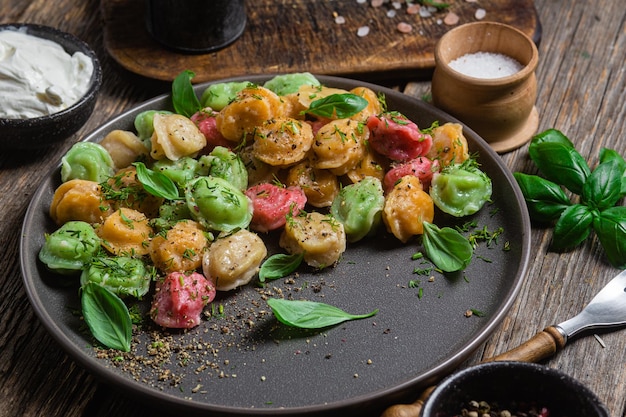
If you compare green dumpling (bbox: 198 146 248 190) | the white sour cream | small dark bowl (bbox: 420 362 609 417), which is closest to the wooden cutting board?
the white sour cream

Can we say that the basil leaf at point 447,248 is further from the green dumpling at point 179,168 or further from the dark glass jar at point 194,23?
the dark glass jar at point 194,23

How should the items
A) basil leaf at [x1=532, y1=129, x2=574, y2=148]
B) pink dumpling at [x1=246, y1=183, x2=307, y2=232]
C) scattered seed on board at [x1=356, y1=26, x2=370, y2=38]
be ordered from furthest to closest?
scattered seed on board at [x1=356, y1=26, x2=370, y2=38] → basil leaf at [x1=532, y1=129, x2=574, y2=148] → pink dumpling at [x1=246, y1=183, x2=307, y2=232]

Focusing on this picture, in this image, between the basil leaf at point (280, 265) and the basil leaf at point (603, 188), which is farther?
the basil leaf at point (603, 188)

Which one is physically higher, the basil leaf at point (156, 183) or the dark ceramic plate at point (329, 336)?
the basil leaf at point (156, 183)

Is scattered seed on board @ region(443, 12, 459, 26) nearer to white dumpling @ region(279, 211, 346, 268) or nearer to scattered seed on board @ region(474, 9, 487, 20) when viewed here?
scattered seed on board @ region(474, 9, 487, 20)

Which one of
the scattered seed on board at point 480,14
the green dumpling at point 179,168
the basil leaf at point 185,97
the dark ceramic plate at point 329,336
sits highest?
the basil leaf at point 185,97

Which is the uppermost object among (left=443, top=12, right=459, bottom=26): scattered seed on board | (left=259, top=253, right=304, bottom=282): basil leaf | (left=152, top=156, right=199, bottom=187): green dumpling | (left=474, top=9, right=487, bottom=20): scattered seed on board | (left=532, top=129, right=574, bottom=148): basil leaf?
(left=152, top=156, right=199, bottom=187): green dumpling

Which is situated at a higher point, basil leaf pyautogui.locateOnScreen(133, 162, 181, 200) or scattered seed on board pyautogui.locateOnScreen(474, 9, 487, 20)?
basil leaf pyautogui.locateOnScreen(133, 162, 181, 200)

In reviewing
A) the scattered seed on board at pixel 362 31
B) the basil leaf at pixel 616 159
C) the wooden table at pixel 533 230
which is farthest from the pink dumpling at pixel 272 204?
the scattered seed on board at pixel 362 31

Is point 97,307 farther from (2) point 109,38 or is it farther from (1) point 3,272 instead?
(2) point 109,38
